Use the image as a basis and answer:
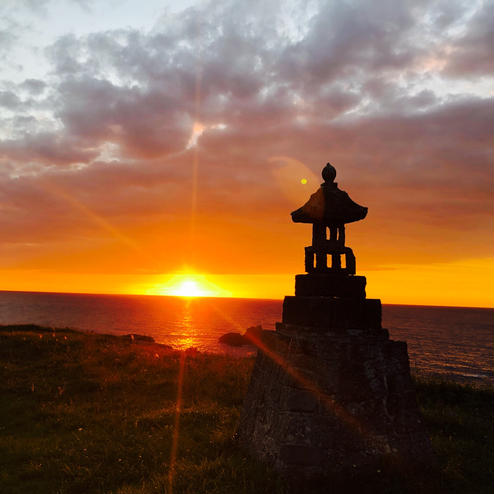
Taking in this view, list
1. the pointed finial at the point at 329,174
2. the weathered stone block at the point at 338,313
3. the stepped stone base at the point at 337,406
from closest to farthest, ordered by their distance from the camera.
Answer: the stepped stone base at the point at 337,406 < the weathered stone block at the point at 338,313 < the pointed finial at the point at 329,174

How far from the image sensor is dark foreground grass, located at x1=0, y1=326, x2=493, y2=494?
703cm

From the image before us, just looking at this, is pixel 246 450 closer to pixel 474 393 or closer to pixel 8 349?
pixel 474 393

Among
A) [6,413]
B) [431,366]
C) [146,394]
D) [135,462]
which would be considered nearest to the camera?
[135,462]

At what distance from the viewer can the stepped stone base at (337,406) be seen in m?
6.94

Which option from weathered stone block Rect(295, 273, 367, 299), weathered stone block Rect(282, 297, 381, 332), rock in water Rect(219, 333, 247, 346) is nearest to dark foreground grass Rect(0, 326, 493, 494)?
weathered stone block Rect(282, 297, 381, 332)

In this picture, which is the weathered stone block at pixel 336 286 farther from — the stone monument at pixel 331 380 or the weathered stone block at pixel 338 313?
the weathered stone block at pixel 338 313

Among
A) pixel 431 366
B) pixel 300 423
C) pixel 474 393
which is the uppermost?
pixel 300 423

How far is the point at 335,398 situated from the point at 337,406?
14 centimetres

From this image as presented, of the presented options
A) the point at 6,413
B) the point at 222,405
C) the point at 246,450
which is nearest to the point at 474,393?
the point at 222,405

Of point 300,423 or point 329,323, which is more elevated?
point 329,323

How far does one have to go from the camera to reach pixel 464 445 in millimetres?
9305

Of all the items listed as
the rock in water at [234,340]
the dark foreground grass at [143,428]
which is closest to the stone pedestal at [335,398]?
the dark foreground grass at [143,428]

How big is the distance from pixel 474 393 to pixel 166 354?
1399 cm

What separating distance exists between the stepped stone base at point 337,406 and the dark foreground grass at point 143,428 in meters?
0.44
